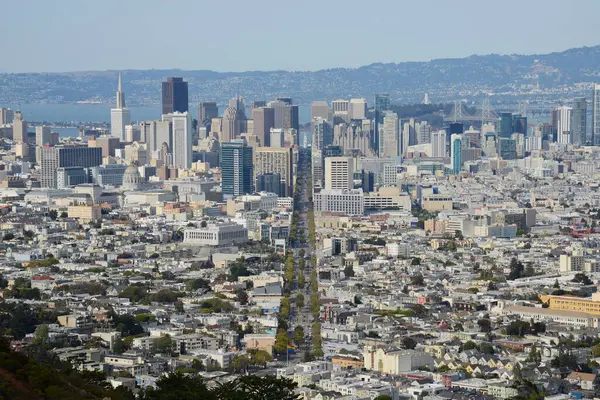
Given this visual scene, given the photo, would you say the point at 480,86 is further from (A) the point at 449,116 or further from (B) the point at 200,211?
(B) the point at 200,211

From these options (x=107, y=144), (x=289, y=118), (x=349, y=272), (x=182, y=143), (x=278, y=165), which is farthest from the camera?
(x=289, y=118)

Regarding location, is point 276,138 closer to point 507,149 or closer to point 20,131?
point 507,149

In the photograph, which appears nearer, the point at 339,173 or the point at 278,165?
the point at 339,173

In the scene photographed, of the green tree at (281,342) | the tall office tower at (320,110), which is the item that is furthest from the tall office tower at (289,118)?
the green tree at (281,342)

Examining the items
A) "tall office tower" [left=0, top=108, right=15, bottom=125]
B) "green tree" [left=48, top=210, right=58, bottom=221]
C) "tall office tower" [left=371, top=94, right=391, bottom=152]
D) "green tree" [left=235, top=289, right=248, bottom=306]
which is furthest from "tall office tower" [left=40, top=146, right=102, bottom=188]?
"green tree" [left=235, top=289, right=248, bottom=306]

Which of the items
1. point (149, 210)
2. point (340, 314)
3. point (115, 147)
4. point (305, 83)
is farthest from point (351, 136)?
point (305, 83)

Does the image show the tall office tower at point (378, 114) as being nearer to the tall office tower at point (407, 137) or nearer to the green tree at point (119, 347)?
the tall office tower at point (407, 137)

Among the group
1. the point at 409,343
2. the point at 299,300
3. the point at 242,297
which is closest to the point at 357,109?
the point at 242,297
